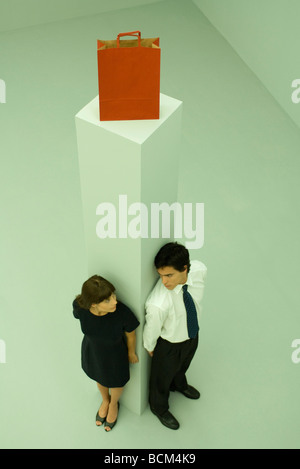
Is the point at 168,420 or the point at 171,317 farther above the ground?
the point at 171,317

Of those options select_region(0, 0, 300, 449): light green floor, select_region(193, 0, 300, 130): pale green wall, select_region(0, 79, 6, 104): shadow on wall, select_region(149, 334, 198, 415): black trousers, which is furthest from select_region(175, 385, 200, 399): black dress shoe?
select_region(0, 79, 6, 104): shadow on wall

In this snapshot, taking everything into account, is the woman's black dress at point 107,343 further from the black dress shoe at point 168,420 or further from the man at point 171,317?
the black dress shoe at point 168,420

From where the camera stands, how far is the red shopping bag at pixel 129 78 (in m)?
1.98

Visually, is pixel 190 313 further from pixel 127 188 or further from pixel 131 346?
pixel 127 188

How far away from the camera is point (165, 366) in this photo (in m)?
2.84

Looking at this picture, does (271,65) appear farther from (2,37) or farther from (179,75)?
(2,37)

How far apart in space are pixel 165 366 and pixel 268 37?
401cm

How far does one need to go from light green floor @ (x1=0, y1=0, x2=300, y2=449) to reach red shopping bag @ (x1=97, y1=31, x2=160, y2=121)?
2.06 meters

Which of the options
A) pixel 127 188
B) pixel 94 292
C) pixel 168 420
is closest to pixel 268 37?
pixel 127 188

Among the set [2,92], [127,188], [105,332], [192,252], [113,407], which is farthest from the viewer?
[2,92]

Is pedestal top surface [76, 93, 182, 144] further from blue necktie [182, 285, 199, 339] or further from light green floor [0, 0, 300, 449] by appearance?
light green floor [0, 0, 300, 449]

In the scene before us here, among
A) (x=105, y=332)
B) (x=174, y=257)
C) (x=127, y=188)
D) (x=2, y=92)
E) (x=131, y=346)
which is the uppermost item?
(x=2, y=92)

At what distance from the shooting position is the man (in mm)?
2490
